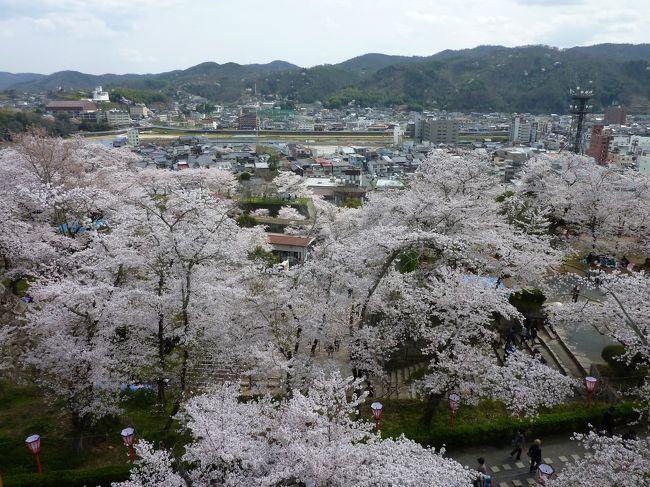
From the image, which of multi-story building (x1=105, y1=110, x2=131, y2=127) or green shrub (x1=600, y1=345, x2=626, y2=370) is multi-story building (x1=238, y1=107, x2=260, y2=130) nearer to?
multi-story building (x1=105, y1=110, x2=131, y2=127)

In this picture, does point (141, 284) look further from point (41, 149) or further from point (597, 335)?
point (597, 335)

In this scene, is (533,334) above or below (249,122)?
below

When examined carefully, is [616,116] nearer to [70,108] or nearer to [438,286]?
[70,108]

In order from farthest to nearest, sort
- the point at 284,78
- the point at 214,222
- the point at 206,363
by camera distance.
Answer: the point at 284,78, the point at 206,363, the point at 214,222

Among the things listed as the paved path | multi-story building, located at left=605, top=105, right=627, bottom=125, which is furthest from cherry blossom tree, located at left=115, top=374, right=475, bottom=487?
multi-story building, located at left=605, top=105, right=627, bottom=125

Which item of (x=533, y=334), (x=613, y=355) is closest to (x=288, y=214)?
(x=533, y=334)

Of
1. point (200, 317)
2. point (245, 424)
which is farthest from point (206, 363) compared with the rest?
point (245, 424)
